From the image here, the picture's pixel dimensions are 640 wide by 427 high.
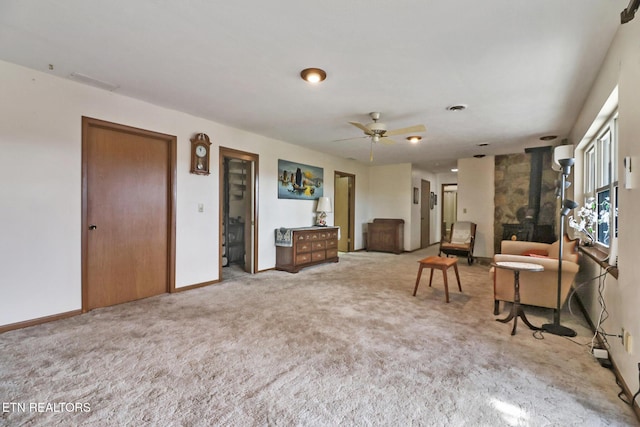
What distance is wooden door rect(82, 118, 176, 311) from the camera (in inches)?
126

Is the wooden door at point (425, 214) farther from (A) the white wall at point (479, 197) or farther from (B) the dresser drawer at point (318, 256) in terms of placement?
(B) the dresser drawer at point (318, 256)

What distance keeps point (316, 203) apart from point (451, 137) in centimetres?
283

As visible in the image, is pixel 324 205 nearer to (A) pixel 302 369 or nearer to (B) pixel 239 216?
(B) pixel 239 216

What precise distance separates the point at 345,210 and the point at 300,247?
269cm

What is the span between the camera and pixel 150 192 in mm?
3699

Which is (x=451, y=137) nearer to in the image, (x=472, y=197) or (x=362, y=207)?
(x=472, y=197)

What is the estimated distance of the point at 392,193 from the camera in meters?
7.92

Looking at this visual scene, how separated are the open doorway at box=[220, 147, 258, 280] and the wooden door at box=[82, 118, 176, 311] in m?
1.33

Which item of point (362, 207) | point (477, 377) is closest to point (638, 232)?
point (477, 377)

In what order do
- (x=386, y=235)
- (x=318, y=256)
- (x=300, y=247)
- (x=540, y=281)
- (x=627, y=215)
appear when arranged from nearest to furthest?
(x=627, y=215)
(x=540, y=281)
(x=300, y=247)
(x=318, y=256)
(x=386, y=235)

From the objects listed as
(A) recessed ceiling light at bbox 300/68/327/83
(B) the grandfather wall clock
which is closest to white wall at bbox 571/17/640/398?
(A) recessed ceiling light at bbox 300/68/327/83

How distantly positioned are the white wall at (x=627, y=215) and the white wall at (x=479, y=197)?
4.38m

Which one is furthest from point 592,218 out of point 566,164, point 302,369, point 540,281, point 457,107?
point 302,369

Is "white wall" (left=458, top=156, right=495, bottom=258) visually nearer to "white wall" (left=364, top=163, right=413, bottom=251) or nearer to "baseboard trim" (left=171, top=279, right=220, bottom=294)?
"white wall" (left=364, top=163, right=413, bottom=251)
